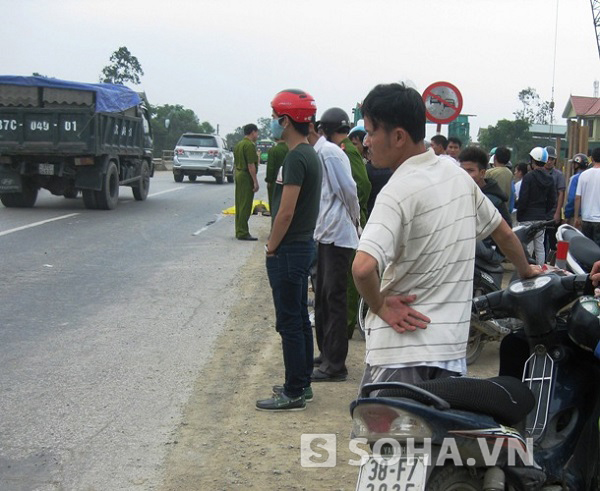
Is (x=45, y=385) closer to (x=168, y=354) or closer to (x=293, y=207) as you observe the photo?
(x=168, y=354)

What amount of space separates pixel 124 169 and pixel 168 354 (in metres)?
14.4

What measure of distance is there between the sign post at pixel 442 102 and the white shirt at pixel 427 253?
8.59m

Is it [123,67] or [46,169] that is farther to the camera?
[123,67]

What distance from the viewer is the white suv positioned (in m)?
32.3

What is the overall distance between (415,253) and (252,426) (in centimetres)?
243

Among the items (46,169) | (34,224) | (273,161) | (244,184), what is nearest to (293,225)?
(273,161)

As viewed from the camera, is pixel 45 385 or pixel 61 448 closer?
pixel 61 448

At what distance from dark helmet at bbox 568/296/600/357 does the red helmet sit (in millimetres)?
2336

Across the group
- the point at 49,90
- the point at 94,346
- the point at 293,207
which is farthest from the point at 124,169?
the point at 293,207

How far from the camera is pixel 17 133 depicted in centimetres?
1753

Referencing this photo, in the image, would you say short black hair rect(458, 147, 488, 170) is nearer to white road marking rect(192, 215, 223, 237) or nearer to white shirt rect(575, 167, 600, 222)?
white shirt rect(575, 167, 600, 222)

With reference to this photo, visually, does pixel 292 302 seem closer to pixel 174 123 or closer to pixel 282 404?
pixel 282 404

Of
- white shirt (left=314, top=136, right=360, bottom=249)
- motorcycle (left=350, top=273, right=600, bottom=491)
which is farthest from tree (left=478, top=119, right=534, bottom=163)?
motorcycle (left=350, top=273, right=600, bottom=491)

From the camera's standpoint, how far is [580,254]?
12.2ft
